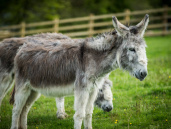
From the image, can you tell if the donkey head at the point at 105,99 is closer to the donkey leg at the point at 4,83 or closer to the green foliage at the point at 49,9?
the donkey leg at the point at 4,83

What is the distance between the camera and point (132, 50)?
422 centimetres

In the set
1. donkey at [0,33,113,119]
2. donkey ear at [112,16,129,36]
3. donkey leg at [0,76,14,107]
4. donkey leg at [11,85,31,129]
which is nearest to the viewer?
donkey ear at [112,16,129,36]

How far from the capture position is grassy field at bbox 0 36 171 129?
5.30 meters

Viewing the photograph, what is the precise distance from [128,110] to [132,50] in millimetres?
2252

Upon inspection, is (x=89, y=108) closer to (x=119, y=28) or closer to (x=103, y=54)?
(x=103, y=54)

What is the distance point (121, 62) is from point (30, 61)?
82.0 inches

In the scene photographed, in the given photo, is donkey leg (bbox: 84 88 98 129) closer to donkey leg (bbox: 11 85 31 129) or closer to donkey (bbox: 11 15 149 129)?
donkey (bbox: 11 15 149 129)

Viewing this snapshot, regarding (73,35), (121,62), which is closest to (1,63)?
(121,62)

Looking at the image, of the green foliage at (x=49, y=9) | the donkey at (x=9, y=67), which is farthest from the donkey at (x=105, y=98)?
the green foliage at (x=49, y=9)

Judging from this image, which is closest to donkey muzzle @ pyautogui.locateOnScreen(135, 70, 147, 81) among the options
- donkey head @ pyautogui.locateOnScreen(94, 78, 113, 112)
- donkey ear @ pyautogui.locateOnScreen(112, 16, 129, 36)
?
donkey ear @ pyautogui.locateOnScreen(112, 16, 129, 36)

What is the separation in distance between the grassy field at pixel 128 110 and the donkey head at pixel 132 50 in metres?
1.20

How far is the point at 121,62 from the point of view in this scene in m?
4.33

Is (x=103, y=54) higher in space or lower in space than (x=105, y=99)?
higher

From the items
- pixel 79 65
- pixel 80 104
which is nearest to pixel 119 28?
pixel 79 65
